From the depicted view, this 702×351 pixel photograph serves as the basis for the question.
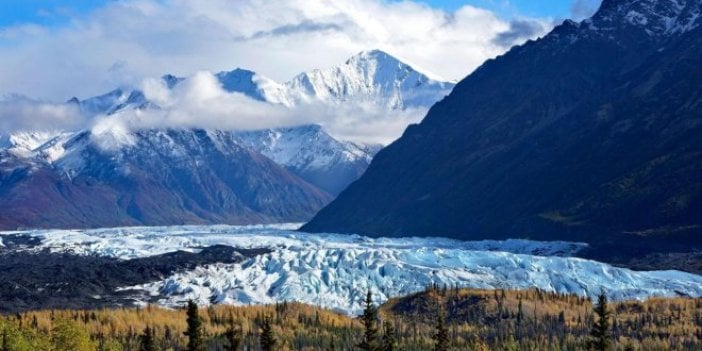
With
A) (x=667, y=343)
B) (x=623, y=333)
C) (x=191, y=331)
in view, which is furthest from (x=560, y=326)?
(x=191, y=331)

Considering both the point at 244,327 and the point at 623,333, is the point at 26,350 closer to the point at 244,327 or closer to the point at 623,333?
the point at 244,327

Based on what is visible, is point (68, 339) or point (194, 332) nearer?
point (194, 332)

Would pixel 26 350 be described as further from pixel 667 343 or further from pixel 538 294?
pixel 538 294

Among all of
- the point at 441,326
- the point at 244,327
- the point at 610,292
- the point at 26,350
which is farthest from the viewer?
→ the point at 610,292

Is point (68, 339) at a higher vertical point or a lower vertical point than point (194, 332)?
lower

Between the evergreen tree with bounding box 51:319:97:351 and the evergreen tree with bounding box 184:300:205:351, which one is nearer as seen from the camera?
the evergreen tree with bounding box 184:300:205:351

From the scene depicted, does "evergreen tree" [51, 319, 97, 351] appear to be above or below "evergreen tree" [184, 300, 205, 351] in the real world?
below

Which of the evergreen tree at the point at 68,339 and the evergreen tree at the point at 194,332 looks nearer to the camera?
the evergreen tree at the point at 194,332

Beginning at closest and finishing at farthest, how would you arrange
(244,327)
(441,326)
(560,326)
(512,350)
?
(441,326), (512,350), (560,326), (244,327)

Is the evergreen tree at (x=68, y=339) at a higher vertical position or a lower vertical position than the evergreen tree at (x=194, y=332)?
lower

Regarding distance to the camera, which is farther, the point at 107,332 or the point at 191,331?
the point at 107,332
